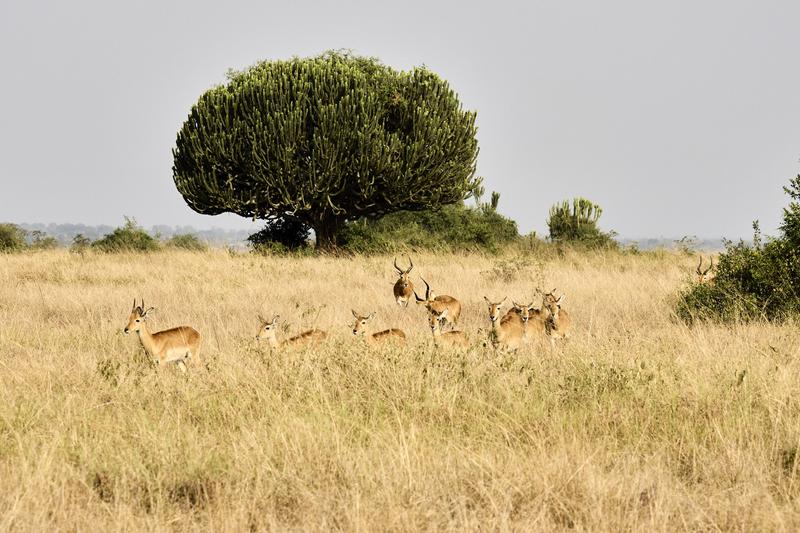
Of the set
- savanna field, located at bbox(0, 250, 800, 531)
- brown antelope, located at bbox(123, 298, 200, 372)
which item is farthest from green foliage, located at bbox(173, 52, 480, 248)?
brown antelope, located at bbox(123, 298, 200, 372)

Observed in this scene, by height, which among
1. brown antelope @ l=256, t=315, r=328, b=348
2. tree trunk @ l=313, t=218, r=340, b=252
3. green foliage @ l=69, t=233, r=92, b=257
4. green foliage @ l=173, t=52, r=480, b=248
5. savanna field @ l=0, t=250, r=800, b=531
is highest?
green foliage @ l=173, t=52, r=480, b=248

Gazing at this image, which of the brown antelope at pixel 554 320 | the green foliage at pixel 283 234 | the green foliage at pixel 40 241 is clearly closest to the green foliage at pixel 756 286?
the brown antelope at pixel 554 320

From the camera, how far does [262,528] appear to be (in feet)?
12.7

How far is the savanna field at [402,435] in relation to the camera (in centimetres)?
407

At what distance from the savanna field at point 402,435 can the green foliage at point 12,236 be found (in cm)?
2699

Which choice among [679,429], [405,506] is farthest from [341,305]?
[405,506]

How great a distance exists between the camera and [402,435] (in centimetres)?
489

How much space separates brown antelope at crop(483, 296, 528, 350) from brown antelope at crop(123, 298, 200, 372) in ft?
10.3

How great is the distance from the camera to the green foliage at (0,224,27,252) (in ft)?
111

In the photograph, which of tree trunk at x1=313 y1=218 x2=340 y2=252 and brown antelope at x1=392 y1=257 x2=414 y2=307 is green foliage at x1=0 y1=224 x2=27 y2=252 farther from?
brown antelope at x1=392 y1=257 x2=414 y2=307

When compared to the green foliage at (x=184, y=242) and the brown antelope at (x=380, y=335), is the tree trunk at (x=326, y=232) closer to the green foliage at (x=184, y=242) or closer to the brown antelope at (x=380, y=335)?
the green foliage at (x=184, y=242)

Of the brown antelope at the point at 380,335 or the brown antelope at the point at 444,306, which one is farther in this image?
the brown antelope at the point at 444,306

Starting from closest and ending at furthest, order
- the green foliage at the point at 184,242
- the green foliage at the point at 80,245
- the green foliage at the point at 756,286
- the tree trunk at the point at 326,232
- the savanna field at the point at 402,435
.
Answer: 1. the savanna field at the point at 402,435
2. the green foliage at the point at 756,286
3. the green foliage at the point at 80,245
4. the tree trunk at the point at 326,232
5. the green foliage at the point at 184,242

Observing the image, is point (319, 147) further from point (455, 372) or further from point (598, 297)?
point (455, 372)
